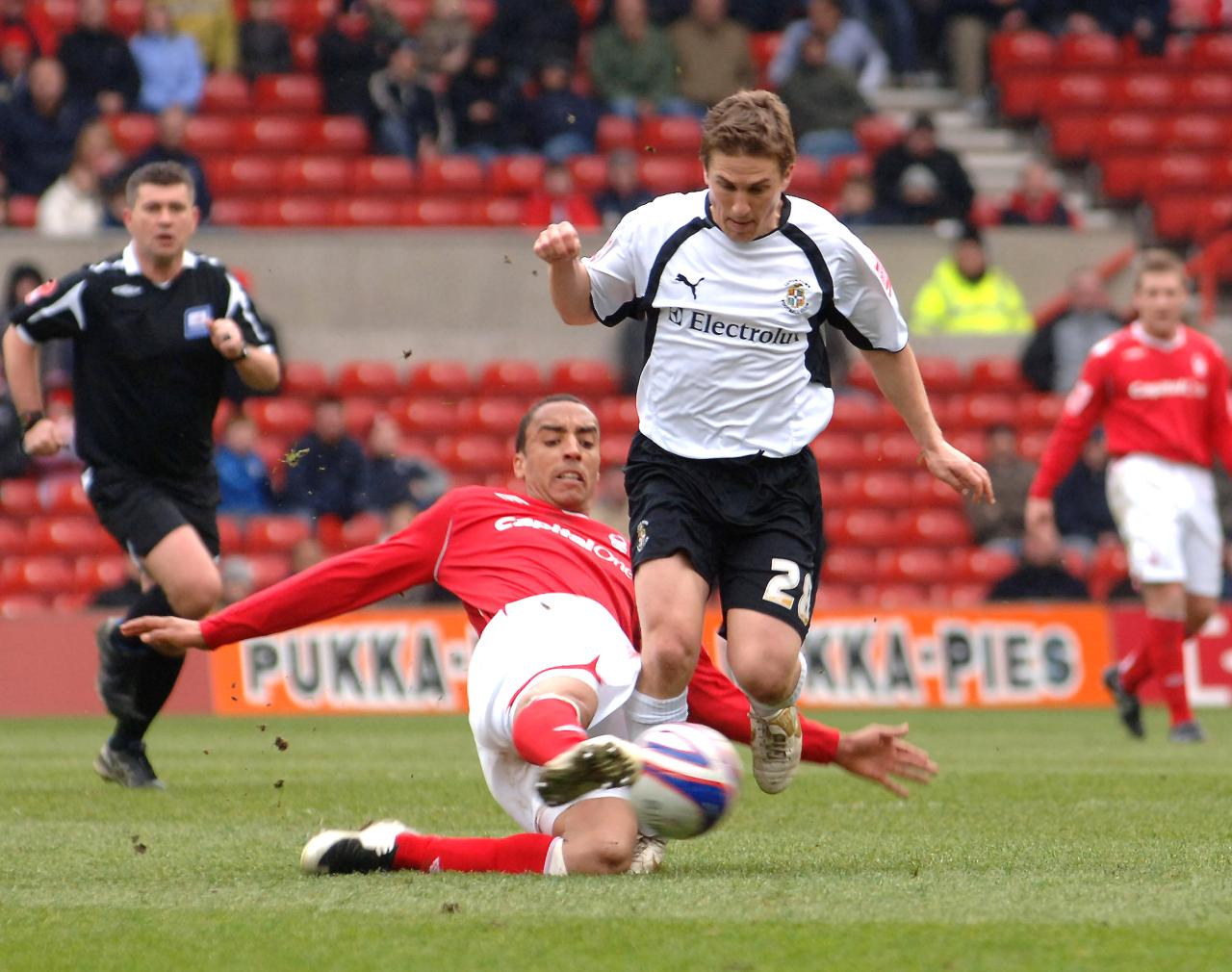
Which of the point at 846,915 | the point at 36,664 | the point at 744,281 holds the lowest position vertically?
the point at 36,664

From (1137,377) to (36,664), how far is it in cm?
707

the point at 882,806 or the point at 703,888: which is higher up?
the point at 703,888

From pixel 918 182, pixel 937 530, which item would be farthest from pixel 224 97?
pixel 937 530

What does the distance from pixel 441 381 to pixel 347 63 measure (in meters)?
3.14

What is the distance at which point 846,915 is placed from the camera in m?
4.66

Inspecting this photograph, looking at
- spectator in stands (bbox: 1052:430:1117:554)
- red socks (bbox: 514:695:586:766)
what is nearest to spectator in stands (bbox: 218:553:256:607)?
spectator in stands (bbox: 1052:430:1117:554)

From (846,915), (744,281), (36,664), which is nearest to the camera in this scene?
(846,915)

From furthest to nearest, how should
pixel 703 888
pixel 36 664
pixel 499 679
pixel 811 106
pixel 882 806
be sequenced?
1. pixel 811 106
2. pixel 36 664
3. pixel 882 806
4. pixel 499 679
5. pixel 703 888

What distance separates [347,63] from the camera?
18.3 meters

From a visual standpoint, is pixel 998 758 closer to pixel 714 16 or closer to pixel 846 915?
pixel 846 915

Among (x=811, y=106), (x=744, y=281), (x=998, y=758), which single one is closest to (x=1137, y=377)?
(x=998, y=758)

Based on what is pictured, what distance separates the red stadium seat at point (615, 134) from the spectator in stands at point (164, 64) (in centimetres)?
344

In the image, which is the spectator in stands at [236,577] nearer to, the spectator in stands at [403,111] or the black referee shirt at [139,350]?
the spectator in stands at [403,111]

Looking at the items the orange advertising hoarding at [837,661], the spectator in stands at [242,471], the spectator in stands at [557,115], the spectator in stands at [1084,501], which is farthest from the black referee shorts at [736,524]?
the spectator in stands at [557,115]
